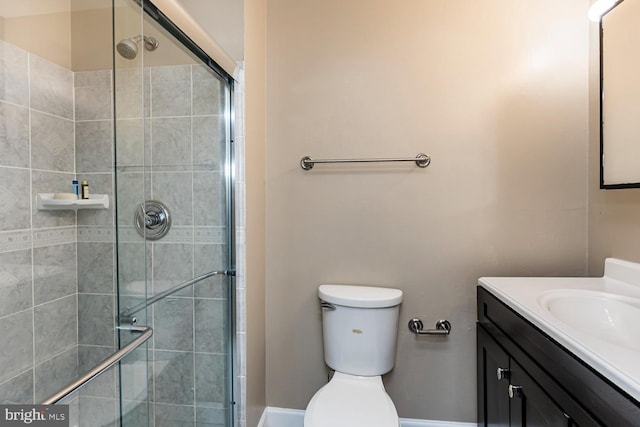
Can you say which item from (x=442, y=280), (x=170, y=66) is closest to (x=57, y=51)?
(x=170, y=66)

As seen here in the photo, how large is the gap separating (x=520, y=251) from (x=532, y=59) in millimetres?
907

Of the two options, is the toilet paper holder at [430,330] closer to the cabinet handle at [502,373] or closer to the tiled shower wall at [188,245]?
the cabinet handle at [502,373]

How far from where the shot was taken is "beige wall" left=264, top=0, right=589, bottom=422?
1408 mm

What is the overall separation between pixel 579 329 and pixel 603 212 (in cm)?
81

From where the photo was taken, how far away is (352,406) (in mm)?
1138

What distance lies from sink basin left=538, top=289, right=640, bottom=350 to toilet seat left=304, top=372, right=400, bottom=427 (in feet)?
2.19

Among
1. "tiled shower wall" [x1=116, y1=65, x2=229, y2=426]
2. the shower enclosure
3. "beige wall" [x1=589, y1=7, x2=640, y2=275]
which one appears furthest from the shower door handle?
"beige wall" [x1=589, y1=7, x2=640, y2=275]

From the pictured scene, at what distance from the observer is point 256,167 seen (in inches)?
56.3

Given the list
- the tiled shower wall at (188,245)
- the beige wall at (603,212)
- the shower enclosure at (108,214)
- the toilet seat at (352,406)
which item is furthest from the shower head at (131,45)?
the beige wall at (603,212)

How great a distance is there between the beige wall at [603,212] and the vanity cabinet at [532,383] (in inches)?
22.2

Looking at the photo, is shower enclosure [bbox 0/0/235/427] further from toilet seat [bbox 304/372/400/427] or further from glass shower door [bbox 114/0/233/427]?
toilet seat [bbox 304/372/400/427]

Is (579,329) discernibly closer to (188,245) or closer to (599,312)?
(599,312)

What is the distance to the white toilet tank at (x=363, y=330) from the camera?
1.36 metres

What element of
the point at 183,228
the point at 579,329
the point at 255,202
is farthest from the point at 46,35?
the point at 579,329
